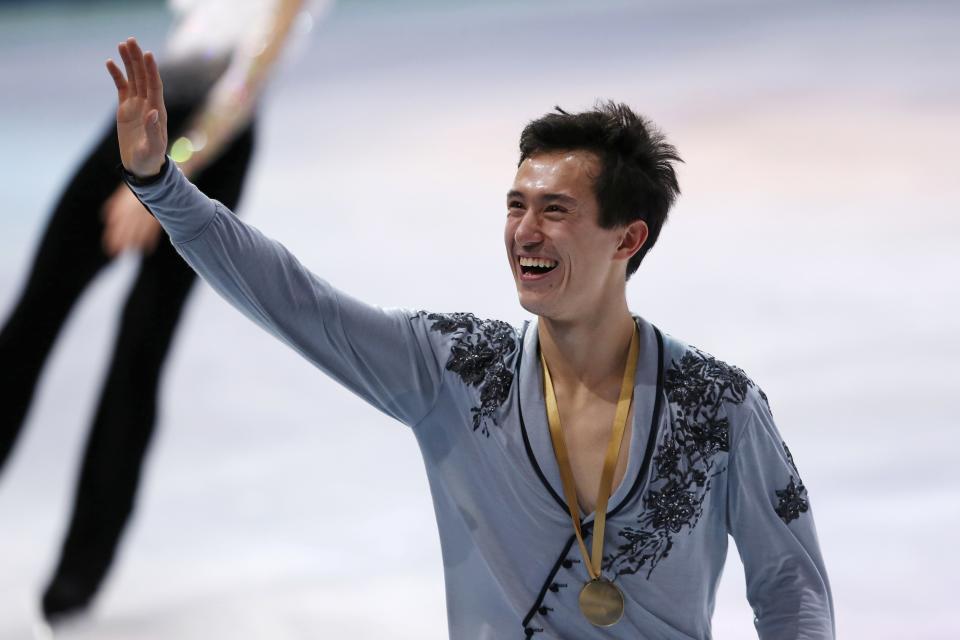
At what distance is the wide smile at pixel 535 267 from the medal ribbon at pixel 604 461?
16cm

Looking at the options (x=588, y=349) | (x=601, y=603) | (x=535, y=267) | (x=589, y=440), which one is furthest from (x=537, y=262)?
(x=601, y=603)

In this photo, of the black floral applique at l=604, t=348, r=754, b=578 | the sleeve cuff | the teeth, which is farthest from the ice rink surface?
the sleeve cuff

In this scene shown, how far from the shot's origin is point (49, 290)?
12.6 ft

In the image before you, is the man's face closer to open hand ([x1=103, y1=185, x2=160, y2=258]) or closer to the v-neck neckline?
the v-neck neckline

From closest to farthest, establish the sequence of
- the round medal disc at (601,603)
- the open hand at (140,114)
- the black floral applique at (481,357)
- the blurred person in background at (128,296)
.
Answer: the open hand at (140,114) < the round medal disc at (601,603) < the black floral applique at (481,357) < the blurred person in background at (128,296)

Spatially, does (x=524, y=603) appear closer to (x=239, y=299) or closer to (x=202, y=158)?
(x=239, y=299)

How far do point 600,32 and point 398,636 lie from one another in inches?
126

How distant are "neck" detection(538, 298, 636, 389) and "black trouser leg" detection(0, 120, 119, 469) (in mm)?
2128

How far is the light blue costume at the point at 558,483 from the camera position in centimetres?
199

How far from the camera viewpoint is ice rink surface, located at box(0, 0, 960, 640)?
3.55m

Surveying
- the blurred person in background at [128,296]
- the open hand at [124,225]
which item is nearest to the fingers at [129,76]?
the blurred person in background at [128,296]

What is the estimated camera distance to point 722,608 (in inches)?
126

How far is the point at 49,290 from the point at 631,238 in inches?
88.3

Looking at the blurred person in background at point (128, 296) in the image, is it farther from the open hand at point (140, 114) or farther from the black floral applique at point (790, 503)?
the black floral applique at point (790, 503)
